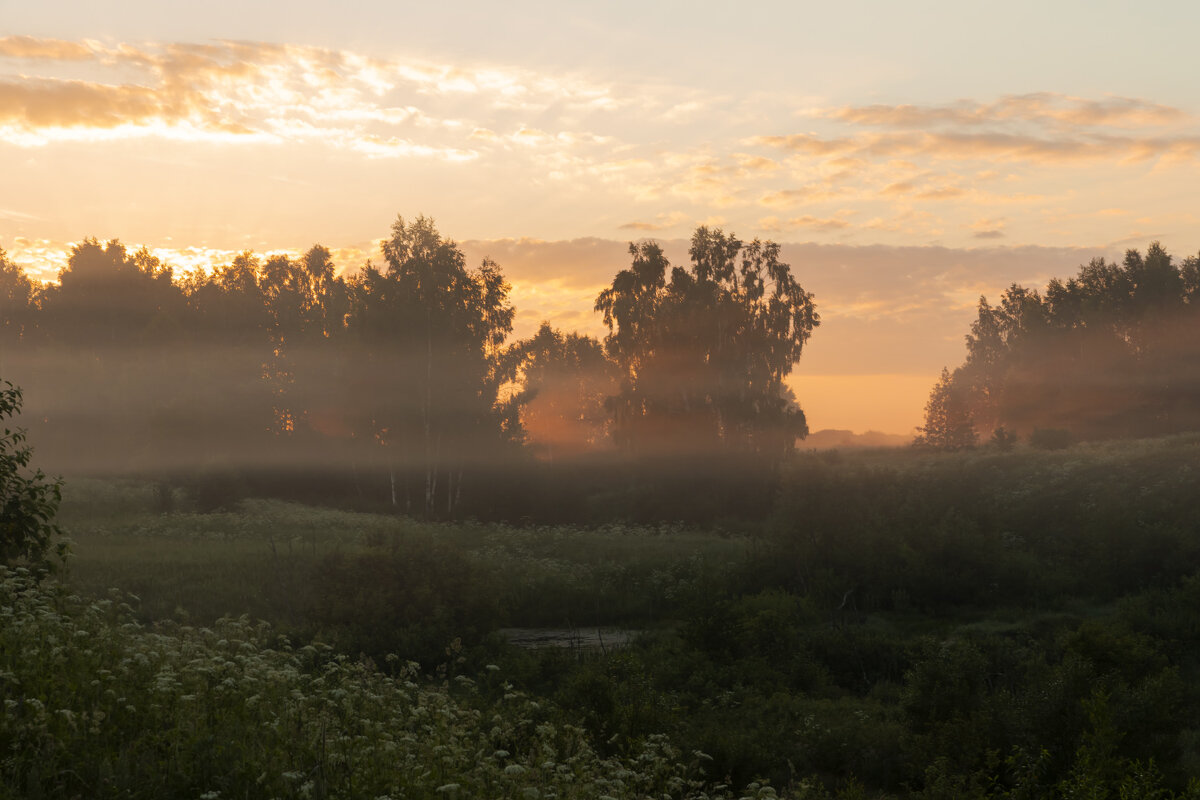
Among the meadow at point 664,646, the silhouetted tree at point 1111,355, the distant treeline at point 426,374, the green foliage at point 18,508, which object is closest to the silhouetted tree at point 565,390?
the distant treeline at point 426,374

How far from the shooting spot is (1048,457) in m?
43.0

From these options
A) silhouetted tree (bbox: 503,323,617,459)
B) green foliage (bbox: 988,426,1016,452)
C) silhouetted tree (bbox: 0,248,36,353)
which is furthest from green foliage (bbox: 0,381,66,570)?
silhouetted tree (bbox: 503,323,617,459)

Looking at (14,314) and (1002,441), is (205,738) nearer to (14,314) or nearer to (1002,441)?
(1002,441)

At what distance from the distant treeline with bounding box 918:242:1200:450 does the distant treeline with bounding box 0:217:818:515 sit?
19417 millimetres

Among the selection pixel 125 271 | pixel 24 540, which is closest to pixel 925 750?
pixel 24 540

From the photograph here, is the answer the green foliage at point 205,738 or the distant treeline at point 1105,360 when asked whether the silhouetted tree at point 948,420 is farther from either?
the green foliage at point 205,738

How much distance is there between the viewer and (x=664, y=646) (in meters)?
20.5

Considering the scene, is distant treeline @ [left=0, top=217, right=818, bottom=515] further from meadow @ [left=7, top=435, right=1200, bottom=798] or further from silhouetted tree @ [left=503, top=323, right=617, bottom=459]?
silhouetted tree @ [left=503, top=323, right=617, bottom=459]

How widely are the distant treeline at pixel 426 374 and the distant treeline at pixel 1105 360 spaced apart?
19417 mm

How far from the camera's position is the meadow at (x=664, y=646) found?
7.95 metres

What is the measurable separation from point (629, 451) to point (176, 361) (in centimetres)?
2731

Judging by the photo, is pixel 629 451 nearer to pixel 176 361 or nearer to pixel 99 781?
pixel 176 361

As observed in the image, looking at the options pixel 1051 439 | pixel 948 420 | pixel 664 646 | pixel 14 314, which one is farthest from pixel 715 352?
pixel 14 314

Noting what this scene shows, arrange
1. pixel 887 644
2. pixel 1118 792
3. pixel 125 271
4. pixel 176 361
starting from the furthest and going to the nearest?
pixel 125 271
pixel 176 361
pixel 887 644
pixel 1118 792
